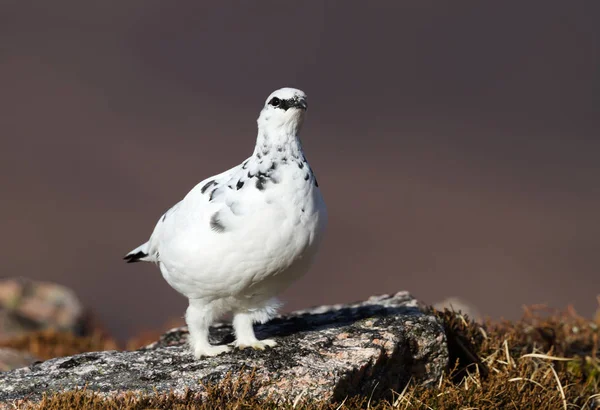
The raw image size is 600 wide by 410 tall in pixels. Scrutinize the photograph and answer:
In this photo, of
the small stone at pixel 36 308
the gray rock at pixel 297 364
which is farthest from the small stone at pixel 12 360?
the small stone at pixel 36 308

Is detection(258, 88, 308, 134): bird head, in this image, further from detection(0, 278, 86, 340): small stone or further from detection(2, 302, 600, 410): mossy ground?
detection(0, 278, 86, 340): small stone

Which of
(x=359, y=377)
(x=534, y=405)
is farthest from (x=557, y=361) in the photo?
(x=359, y=377)

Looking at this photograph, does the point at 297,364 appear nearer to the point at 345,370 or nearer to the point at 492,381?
the point at 345,370

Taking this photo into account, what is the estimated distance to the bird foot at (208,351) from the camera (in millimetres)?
3521

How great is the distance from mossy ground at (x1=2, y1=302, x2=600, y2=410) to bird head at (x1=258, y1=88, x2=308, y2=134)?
1182 millimetres

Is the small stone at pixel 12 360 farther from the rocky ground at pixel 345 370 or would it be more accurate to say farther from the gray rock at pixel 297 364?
the gray rock at pixel 297 364

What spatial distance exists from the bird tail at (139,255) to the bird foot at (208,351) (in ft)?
1.97

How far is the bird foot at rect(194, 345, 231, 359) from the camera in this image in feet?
11.6

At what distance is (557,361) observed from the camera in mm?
4410

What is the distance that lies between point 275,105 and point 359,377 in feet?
4.51

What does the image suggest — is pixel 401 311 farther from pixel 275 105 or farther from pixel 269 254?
pixel 275 105

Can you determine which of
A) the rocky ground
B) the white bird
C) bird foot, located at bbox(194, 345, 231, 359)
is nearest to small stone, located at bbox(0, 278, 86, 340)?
the rocky ground

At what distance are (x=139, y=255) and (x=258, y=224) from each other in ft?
3.46

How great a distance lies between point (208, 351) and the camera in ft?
11.6
